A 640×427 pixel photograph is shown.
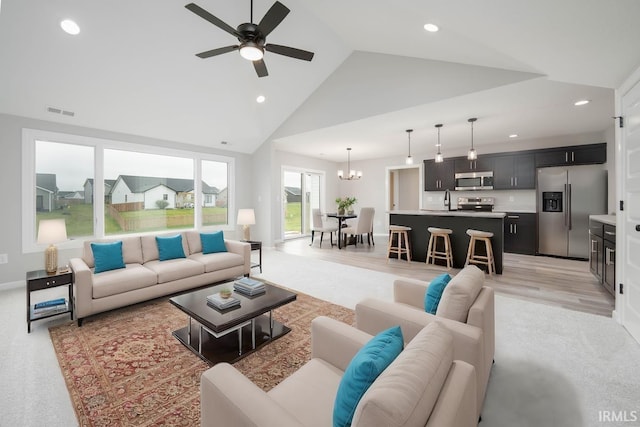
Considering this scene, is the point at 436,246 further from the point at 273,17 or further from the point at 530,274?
the point at 273,17

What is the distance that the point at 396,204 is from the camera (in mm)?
9539

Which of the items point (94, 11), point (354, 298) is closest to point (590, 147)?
point (354, 298)

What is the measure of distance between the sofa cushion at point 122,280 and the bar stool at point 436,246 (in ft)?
14.2

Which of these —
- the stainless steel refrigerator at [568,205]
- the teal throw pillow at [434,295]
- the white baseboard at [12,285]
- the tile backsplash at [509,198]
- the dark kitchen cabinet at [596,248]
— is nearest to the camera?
the teal throw pillow at [434,295]

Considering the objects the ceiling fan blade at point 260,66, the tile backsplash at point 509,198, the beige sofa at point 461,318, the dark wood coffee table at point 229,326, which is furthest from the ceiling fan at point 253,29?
the tile backsplash at point 509,198

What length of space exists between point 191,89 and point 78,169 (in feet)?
7.38

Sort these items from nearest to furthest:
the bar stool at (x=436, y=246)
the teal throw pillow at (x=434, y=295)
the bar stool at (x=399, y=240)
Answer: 1. the teal throw pillow at (x=434, y=295)
2. the bar stool at (x=436, y=246)
3. the bar stool at (x=399, y=240)

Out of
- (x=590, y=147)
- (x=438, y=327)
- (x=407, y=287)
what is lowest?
(x=407, y=287)

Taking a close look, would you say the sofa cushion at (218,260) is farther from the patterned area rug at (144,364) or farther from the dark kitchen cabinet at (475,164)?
the dark kitchen cabinet at (475,164)

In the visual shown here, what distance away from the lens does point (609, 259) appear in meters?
3.27

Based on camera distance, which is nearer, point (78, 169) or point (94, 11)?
point (94, 11)

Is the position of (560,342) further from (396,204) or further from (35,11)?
(396,204)

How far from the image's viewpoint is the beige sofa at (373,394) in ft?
2.31

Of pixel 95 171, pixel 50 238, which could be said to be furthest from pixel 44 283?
pixel 95 171
